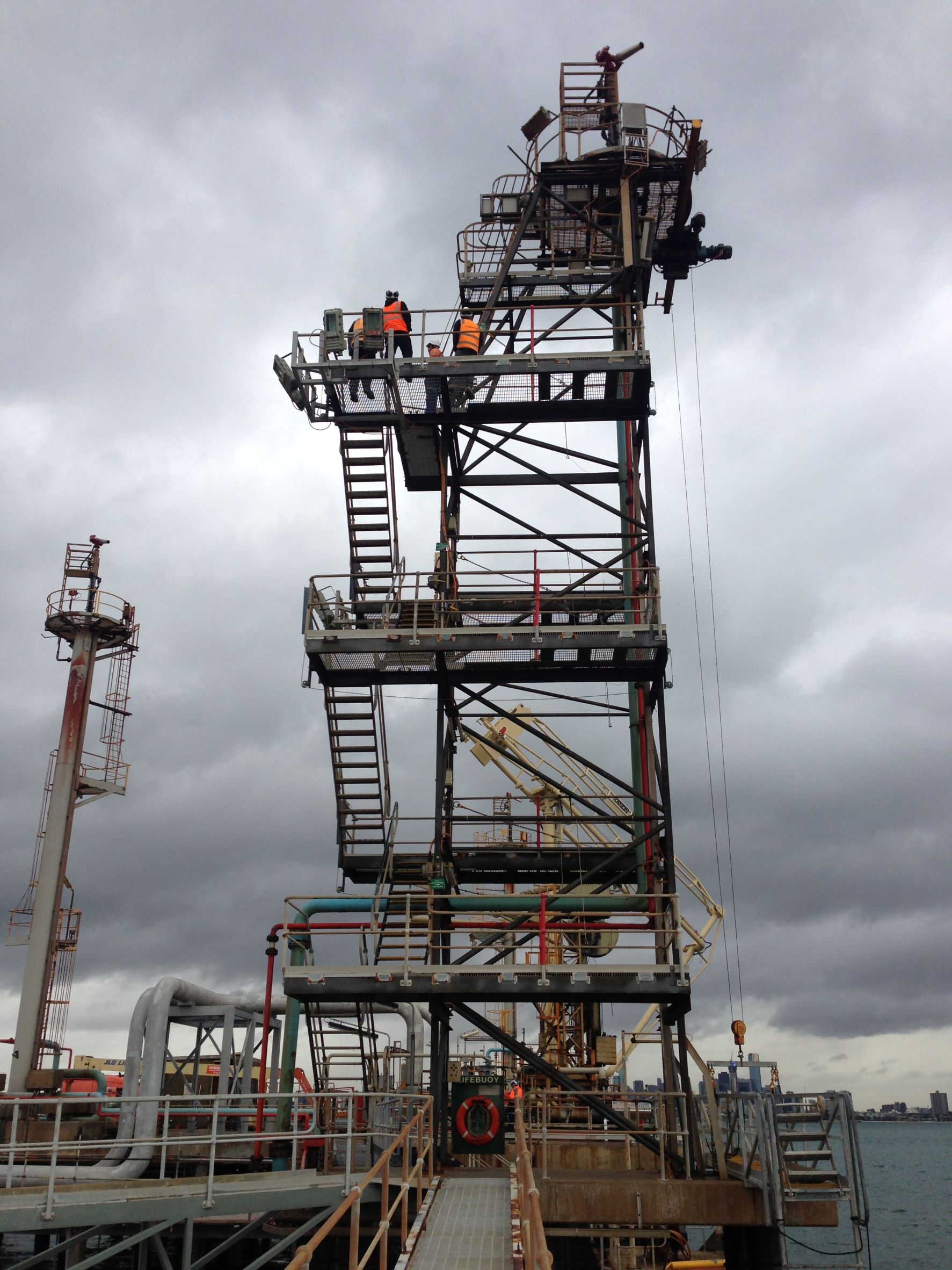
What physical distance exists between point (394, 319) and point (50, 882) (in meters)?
21.4

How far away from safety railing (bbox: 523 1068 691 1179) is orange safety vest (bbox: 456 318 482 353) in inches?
653

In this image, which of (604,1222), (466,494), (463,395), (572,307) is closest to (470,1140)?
(604,1222)

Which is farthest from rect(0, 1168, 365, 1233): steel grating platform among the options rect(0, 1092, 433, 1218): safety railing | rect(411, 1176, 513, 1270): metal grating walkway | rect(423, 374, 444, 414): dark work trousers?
rect(423, 374, 444, 414): dark work trousers

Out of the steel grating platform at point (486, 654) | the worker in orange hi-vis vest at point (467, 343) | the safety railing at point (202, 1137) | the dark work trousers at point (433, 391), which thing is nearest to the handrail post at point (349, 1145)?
the safety railing at point (202, 1137)

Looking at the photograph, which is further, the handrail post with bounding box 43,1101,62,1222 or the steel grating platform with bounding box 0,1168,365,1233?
the steel grating platform with bounding box 0,1168,365,1233

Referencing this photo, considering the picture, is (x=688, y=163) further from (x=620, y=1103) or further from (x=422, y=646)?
(x=620, y=1103)

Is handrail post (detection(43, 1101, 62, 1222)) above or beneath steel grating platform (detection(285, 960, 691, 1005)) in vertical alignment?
beneath

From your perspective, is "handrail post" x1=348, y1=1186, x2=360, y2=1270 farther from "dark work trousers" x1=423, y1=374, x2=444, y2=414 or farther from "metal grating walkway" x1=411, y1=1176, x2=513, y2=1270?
"dark work trousers" x1=423, y1=374, x2=444, y2=414

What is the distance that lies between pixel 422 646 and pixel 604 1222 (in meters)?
11.3

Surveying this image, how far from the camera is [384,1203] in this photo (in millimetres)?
12055

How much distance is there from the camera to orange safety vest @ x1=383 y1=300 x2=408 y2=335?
26.7 m

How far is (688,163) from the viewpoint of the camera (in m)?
28.6

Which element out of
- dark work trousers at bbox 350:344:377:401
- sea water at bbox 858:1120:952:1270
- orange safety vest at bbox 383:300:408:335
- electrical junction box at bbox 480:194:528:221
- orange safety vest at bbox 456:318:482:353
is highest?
electrical junction box at bbox 480:194:528:221

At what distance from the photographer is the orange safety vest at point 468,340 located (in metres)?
26.9
